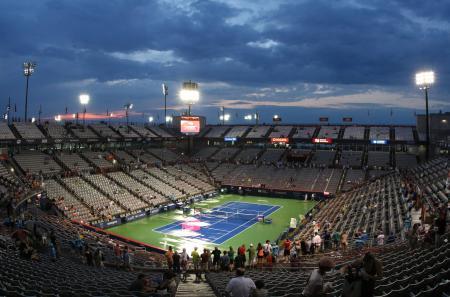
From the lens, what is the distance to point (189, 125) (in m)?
61.6

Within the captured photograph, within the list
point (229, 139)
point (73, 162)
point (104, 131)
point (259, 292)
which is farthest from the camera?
point (229, 139)

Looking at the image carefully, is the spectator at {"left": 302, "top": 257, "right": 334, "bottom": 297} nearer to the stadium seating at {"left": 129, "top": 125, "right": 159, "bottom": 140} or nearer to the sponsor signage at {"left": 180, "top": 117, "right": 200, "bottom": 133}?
the sponsor signage at {"left": 180, "top": 117, "right": 200, "bottom": 133}

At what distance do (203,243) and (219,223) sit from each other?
7336mm

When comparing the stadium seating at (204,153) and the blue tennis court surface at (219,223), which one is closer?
the blue tennis court surface at (219,223)

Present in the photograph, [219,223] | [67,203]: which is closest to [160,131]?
[67,203]

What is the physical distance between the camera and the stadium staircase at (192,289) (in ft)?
40.7

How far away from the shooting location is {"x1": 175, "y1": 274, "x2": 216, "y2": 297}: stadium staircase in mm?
12394

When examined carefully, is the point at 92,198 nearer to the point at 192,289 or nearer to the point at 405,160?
the point at 192,289

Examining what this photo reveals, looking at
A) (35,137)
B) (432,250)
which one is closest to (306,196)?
(35,137)

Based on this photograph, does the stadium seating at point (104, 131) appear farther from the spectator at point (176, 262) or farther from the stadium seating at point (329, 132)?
the spectator at point (176, 262)

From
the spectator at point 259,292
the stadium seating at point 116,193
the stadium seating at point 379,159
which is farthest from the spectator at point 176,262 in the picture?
the stadium seating at point 379,159

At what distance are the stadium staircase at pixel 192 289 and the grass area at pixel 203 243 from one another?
1255cm

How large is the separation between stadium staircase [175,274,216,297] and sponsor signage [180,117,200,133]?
43.5 meters

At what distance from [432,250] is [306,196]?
1692 inches
